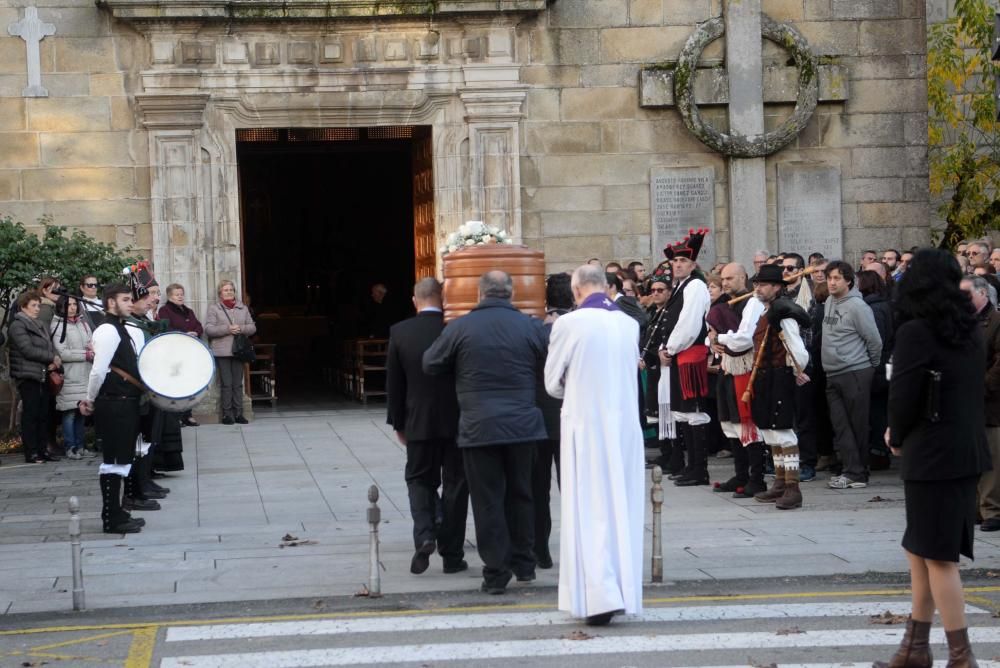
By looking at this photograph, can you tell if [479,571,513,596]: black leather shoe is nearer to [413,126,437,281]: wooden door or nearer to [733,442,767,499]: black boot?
[733,442,767,499]: black boot

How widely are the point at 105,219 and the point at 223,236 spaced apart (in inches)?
58.2

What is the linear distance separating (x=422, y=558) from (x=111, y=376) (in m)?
3.32

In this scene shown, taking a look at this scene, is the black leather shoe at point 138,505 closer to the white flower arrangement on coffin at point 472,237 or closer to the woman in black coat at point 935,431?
the white flower arrangement on coffin at point 472,237

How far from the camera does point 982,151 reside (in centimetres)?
2133

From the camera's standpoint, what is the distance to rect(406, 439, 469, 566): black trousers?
392 inches

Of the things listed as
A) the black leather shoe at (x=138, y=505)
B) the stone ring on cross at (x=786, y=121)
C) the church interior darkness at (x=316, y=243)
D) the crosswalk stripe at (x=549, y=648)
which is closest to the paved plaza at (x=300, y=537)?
the black leather shoe at (x=138, y=505)

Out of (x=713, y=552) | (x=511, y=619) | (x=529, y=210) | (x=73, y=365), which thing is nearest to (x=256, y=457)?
(x=73, y=365)

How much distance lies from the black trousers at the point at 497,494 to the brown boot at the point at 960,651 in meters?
3.00

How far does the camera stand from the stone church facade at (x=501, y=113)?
63.5 ft

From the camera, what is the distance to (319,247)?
106ft

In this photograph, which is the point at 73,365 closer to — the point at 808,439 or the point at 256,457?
the point at 256,457

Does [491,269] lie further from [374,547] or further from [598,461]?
[598,461]

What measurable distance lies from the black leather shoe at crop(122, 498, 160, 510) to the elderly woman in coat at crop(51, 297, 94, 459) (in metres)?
4.06

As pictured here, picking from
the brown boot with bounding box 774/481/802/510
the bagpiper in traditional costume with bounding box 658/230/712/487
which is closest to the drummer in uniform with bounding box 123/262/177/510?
the bagpiper in traditional costume with bounding box 658/230/712/487
